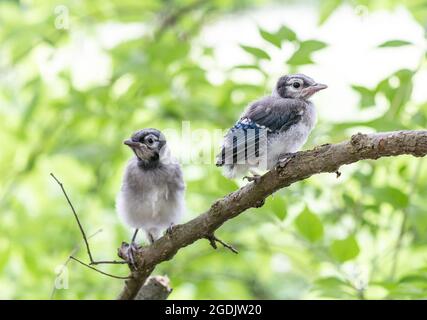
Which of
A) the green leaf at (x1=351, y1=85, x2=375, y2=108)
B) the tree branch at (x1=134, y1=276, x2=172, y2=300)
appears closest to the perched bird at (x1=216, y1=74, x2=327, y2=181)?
the green leaf at (x1=351, y1=85, x2=375, y2=108)

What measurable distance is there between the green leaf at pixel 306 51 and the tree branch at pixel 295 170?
1008 millimetres

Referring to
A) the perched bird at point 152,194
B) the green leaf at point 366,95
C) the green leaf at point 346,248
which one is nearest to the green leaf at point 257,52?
the green leaf at point 366,95

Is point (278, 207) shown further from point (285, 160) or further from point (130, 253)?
point (285, 160)

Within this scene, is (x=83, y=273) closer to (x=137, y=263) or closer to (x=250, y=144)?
(x=137, y=263)

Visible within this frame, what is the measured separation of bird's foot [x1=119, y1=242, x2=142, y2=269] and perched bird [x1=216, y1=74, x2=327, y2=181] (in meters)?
0.46

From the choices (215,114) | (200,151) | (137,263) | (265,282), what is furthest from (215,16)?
(137,263)

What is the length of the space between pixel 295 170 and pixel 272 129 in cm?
37

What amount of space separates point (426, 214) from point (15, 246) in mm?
2419

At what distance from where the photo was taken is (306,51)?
3094 mm

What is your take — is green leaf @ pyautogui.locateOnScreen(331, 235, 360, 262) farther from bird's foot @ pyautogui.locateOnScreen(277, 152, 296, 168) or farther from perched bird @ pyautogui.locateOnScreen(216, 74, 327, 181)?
bird's foot @ pyautogui.locateOnScreen(277, 152, 296, 168)

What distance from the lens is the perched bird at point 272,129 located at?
2.35 meters

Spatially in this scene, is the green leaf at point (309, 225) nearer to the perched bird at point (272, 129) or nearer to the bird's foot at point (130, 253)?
Result: the perched bird at point (272, 129)

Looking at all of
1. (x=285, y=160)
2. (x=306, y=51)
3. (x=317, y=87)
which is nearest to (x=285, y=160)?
(x=285, y=160)
